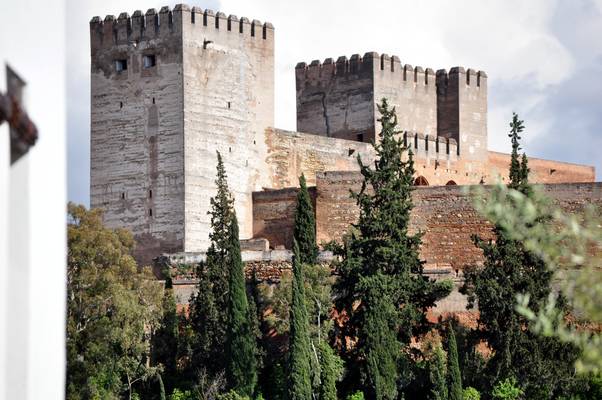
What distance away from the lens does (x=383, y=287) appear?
102 ft

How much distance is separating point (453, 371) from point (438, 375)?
1.06 ft

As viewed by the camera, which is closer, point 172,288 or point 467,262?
point 172,288

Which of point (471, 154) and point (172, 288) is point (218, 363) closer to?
point (172, 288)

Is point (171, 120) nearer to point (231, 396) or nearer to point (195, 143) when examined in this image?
point (195, 143)

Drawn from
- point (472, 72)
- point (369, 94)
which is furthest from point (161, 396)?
point (472, 72)

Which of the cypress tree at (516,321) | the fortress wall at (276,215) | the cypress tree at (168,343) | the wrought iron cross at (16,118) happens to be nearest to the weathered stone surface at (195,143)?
the fortress wall at (276,215)

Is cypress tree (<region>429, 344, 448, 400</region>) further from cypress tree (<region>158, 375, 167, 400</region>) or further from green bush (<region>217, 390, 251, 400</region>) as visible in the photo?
cypress tree (<region>158, 375, 167, 400</region>)

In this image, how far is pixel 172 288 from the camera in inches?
1353

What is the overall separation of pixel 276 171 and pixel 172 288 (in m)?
7.76

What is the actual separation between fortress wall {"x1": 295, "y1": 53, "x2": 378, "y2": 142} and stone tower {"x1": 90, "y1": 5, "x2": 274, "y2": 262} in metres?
7.33

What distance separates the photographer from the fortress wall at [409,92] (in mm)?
47791

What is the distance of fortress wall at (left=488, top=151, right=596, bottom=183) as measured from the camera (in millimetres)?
49750

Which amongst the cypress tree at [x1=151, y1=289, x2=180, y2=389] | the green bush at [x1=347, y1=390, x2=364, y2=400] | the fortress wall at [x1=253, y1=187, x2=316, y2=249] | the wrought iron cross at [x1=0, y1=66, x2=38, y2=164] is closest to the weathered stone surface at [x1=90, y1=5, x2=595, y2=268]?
the fortress wall at [x1=253, y1=187, x2=316, y2=249]

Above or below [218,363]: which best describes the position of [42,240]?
above
